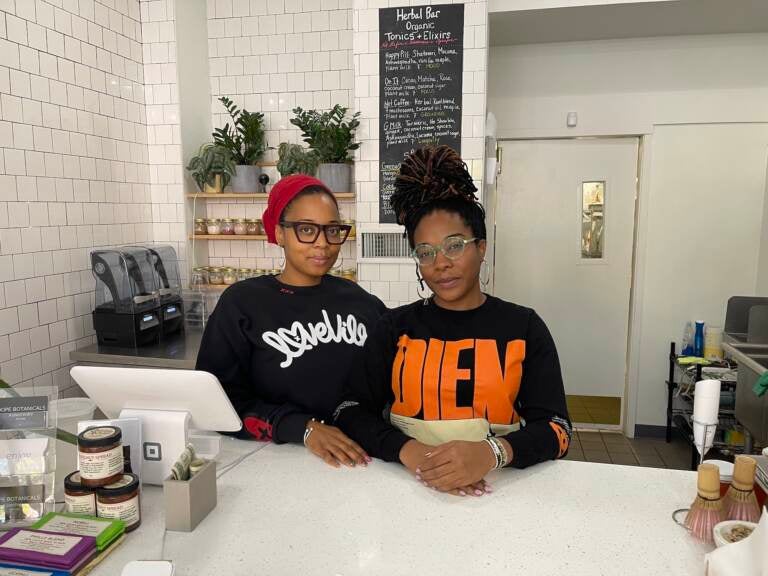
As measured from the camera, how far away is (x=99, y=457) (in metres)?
1.08

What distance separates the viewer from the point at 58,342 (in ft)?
9.40

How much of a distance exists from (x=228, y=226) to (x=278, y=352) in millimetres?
2224

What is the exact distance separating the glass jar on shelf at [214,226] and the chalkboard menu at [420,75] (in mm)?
1222

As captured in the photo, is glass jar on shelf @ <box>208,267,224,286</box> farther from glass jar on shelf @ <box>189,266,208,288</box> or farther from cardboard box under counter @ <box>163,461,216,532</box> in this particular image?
cardboard box under counter @ <box>163,461,216,532</box>

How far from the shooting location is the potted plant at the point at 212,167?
3.43 metres

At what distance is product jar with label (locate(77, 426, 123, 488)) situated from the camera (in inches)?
42.3

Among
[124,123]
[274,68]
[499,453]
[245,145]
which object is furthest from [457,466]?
[274,68]

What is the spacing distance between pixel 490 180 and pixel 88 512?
9.27 feet

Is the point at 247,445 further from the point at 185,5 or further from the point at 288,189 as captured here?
the point at 185,5

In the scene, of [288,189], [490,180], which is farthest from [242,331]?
[490,180]

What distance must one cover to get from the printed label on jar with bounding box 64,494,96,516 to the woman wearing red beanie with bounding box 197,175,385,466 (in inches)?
18.5

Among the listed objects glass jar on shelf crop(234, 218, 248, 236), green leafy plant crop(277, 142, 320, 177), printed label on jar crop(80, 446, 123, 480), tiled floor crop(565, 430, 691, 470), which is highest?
green leafy plant crop(277, 142, 320, 177)

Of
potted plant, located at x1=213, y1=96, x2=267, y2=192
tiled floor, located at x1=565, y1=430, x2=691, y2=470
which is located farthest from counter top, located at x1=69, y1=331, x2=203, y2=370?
tiled floor, located at x1=565, y1=430, x2=691, y2=470

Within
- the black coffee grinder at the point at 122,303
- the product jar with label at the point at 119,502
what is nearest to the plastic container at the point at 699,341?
the black coffee grinder at the point at 122,303
